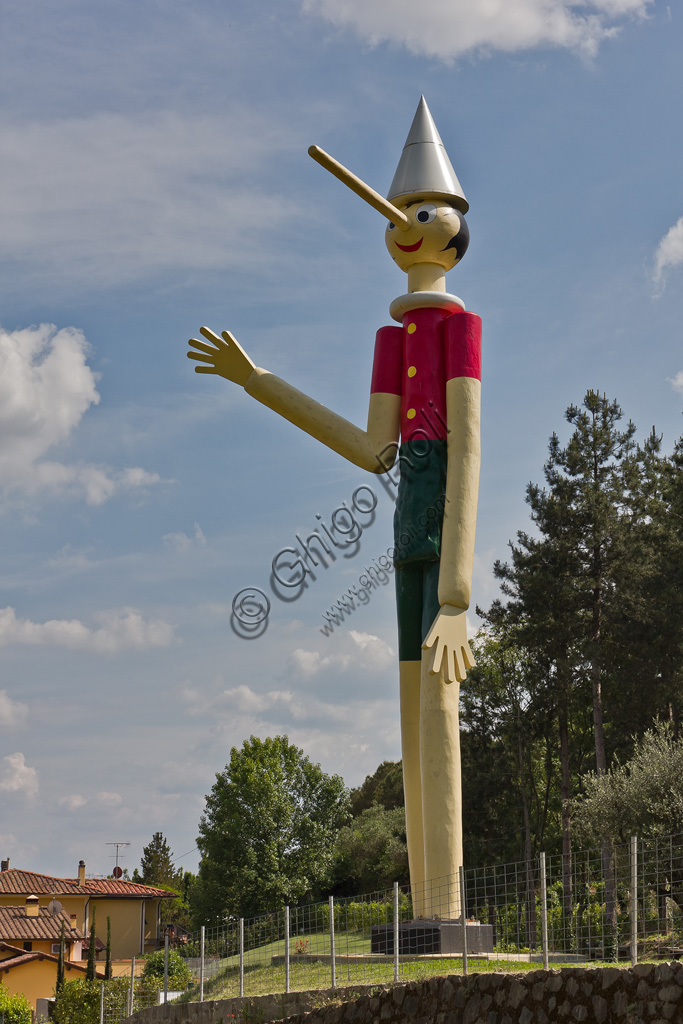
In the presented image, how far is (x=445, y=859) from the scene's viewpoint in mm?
10625

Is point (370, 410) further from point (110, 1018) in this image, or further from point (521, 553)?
point (521, 553)

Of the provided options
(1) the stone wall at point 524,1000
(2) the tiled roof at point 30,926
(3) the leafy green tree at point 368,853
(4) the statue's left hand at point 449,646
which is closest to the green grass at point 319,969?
(1) the stone wall at point 524,1000

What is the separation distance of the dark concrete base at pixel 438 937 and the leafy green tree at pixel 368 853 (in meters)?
26.0

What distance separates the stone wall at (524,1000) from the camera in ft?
20.3

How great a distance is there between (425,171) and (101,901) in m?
38.4

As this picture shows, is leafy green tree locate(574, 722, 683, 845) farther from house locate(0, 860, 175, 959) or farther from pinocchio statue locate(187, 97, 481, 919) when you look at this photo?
house locate(0, 860, 175, 959)

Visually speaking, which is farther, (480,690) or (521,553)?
(480,690)

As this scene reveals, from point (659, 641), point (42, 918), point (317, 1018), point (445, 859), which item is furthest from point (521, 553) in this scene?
point (42, 918)

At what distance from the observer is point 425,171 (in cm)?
1246

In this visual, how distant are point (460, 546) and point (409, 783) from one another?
9.47 ft

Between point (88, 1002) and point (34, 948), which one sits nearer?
point (88, 1002)

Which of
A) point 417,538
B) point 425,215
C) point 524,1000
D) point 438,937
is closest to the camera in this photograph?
point 524,1000

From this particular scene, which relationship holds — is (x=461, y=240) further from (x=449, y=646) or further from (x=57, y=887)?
(x=57, y=887)

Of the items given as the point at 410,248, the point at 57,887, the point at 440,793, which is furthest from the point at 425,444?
the point at 57,887
